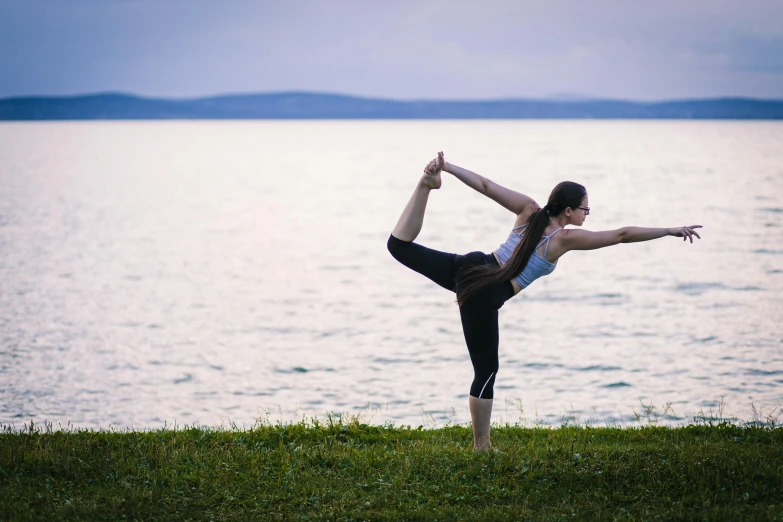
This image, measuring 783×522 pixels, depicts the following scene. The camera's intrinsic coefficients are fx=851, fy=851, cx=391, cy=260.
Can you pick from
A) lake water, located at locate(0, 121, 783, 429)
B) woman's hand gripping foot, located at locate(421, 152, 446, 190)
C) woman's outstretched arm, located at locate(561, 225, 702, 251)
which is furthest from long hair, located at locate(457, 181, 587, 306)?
lake water, located at locate(0, 121, 783, 429)

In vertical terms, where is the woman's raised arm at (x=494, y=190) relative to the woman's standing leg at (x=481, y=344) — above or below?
above

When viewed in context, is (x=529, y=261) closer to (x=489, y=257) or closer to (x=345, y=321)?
(x=489, y=257)

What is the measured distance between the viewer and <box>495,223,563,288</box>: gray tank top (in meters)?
8.33

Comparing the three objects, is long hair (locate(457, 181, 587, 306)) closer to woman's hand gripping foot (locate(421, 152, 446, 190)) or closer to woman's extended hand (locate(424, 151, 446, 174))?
woman's hand gripping foot (locate(421, 152, 446, 190))

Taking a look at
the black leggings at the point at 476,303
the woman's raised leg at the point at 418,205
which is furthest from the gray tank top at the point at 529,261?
the woman's raised leg at the point at 418,205

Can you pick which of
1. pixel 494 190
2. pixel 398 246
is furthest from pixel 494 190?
pixel 398 246

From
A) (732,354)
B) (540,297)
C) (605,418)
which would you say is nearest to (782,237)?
(540,297)

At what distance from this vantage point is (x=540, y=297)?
28.3m

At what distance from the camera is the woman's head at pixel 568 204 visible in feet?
27.5

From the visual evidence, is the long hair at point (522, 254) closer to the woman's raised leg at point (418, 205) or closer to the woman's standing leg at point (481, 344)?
the woman's standing leg at point (481, 344)

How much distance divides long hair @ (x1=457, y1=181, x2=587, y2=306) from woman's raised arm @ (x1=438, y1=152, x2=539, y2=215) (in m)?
0.19

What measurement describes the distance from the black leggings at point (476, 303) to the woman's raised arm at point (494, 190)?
58 cm

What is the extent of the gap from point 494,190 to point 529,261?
0.78 meters

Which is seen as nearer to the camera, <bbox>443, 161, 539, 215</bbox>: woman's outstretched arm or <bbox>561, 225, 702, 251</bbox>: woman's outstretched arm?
<bbox>561, 225, 702, 251</bbox>: woman's outstretched arm
